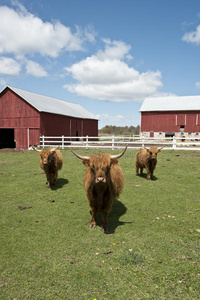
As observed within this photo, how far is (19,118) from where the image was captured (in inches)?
938

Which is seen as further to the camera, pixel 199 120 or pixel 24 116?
pixel 199 120

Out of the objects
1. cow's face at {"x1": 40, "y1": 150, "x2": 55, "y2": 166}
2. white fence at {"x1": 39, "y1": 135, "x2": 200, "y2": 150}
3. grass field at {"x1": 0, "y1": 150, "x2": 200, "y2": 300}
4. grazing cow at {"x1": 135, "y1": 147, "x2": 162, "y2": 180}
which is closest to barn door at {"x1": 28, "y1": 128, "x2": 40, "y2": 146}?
white fence at {"x1": 39, "y1": 135, "x2": 200, "y2": 150}

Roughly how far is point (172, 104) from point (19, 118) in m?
27.8

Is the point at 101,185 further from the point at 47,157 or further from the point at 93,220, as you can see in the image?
the point at 47,157

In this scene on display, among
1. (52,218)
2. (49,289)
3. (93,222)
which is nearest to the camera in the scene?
(49,289)

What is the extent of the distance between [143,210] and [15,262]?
3.34 meters

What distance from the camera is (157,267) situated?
10.1 feet

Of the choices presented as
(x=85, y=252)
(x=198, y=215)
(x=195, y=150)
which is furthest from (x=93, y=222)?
(x=195, y=150)

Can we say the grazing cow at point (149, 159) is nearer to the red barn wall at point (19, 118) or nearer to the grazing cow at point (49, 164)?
the grazing cow at point (49, 164)

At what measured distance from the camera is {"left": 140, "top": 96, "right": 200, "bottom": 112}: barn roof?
117ft

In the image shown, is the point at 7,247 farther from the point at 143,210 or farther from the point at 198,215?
the point at 198,215

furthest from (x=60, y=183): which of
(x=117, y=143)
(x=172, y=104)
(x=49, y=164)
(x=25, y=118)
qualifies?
(x=172, y=104)

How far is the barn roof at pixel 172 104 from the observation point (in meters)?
35.6

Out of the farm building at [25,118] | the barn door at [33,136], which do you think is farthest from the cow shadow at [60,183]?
the farm building at [25,118]
